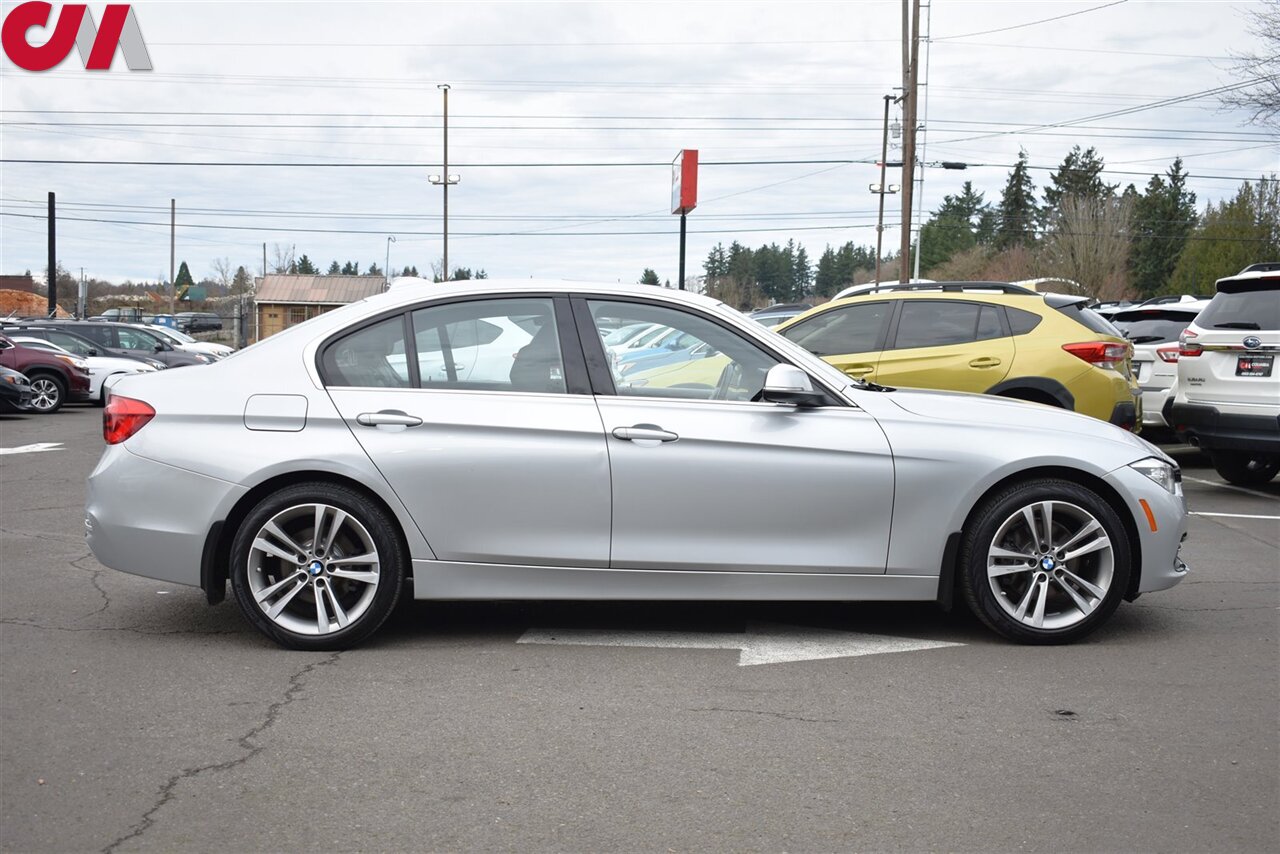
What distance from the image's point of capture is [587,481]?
5.25 meters

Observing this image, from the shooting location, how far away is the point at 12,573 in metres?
7.04

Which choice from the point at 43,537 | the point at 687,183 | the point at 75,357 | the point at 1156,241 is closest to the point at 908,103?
the point at 687,183

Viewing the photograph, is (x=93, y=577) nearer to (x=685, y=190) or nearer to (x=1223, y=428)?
(x=1223, y=428)

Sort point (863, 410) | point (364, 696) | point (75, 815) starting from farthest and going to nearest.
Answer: point (863, 410)
point (364, 696)
point (75, 815)

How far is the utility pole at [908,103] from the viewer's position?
29469 mm

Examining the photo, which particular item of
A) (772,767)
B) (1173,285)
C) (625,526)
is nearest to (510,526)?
(625,526)

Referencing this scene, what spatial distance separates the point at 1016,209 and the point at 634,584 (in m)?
113

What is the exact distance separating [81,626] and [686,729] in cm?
318

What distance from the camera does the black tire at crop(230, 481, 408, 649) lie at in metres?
5.21

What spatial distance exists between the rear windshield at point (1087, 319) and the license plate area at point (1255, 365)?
37.8 inches

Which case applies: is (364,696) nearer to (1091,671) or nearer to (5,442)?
(1091,671)

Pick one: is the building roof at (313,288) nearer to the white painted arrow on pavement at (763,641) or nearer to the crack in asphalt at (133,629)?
the crack in asphalt at (133,629)

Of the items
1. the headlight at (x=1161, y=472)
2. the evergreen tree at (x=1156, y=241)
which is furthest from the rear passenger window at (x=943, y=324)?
the evergreen tree at (x=1156, y=241)

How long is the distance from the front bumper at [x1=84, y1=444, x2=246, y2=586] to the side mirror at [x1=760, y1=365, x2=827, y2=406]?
2.31m
